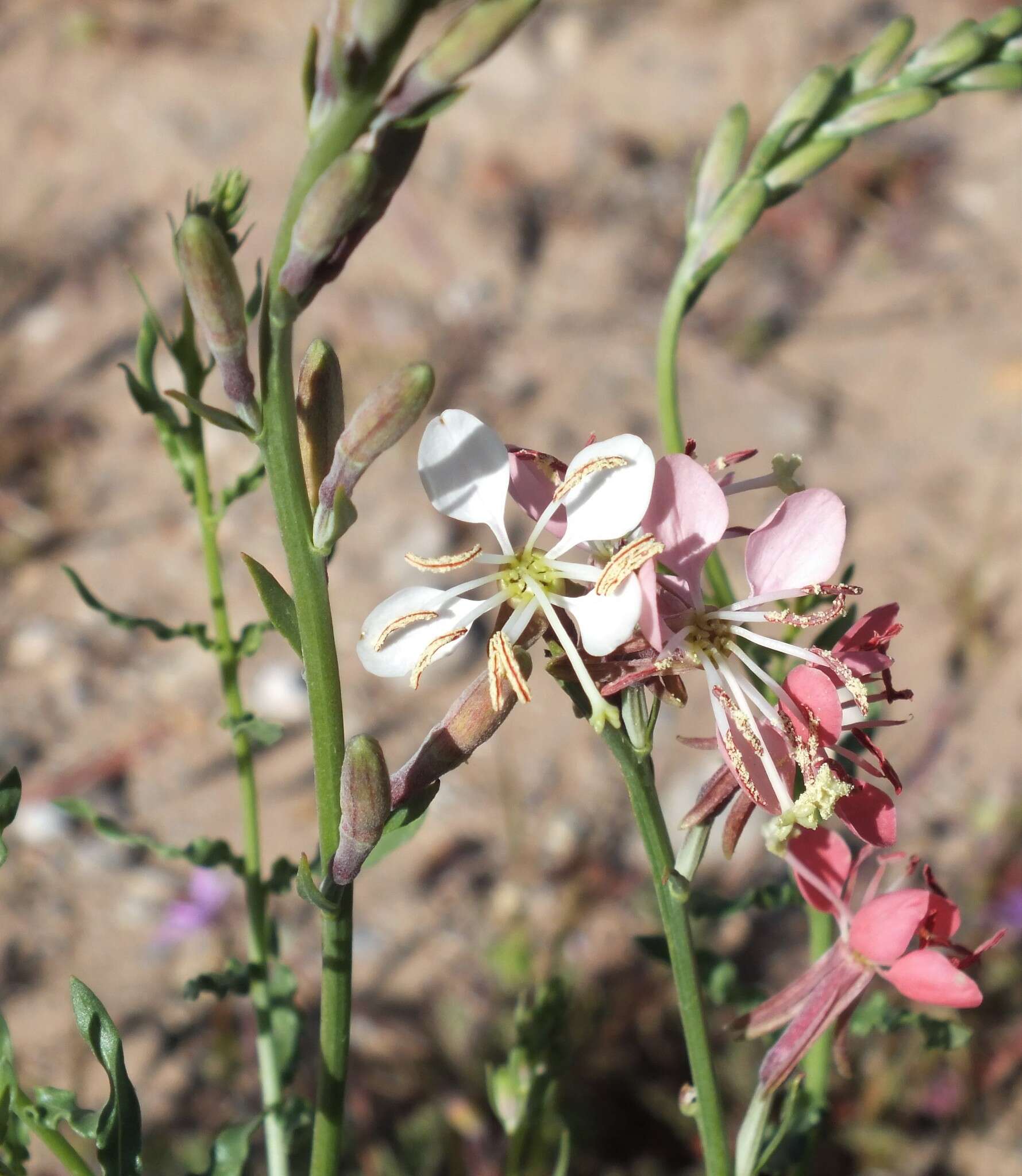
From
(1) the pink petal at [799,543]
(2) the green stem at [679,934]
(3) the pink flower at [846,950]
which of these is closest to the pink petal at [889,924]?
(3) the pink flower at [846,950]

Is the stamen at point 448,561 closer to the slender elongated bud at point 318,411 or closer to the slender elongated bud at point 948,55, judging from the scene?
the slender elongated bud at point 318,411

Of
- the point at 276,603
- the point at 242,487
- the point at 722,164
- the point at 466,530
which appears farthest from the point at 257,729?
the point at 466,530

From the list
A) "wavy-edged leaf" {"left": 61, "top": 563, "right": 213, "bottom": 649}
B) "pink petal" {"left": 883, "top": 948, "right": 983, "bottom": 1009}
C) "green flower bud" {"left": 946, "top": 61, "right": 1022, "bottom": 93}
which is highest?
"green flower bud" {"left": 946, "top": 61, "right": 1022, "bottom": 93}

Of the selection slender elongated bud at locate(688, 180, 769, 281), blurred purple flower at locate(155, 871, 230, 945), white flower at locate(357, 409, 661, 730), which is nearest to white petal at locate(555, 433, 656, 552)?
white flower at locate(357, 409, 661, 730)

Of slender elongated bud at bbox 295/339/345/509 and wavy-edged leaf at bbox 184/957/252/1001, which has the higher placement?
slender elongated bud at bbox 295/339/345/509

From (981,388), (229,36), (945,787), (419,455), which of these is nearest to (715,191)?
(419,455)

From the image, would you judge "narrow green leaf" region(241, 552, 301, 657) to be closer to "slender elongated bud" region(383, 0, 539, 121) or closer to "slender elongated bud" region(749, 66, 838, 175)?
"slender elongated bud" region(383, 0, 539, 121)
